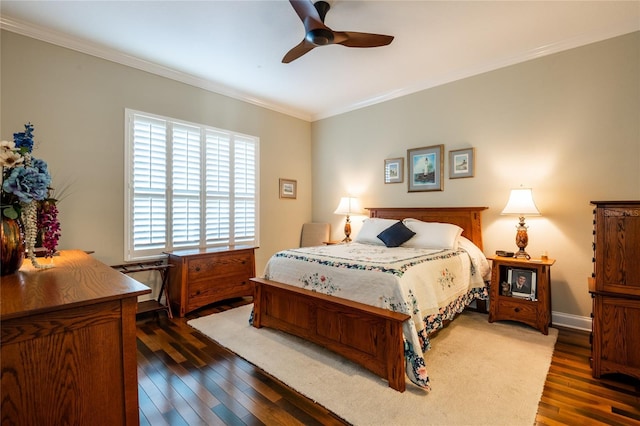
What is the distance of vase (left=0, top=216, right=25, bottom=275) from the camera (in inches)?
51.2

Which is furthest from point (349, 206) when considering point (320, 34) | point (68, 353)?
point (68, 353)

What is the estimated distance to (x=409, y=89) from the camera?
4.34 m

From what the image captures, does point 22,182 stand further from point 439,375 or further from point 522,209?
point 522,209

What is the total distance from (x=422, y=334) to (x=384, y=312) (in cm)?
37

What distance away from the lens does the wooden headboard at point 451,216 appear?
3.73 m

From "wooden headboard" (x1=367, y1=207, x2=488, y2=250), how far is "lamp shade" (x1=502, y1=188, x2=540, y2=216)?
455mm

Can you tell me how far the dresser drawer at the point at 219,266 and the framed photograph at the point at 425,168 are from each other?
2514 mm

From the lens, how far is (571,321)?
3186mm

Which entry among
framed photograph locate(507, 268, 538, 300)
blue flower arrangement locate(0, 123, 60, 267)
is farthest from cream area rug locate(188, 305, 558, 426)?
blue flower arrangement locate(0, 123, 60, 267)

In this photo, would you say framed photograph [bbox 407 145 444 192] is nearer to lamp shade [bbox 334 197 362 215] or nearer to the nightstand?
lamp shade [bbox 334 197 362 215]

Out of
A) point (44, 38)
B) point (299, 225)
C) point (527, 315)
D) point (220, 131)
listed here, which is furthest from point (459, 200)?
point (44, 38)

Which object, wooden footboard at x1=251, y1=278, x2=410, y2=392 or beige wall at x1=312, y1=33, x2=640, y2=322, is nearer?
wooden footboard at x1=251, y1=278, x2=410, y2=392

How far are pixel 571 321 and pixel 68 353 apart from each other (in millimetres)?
4134

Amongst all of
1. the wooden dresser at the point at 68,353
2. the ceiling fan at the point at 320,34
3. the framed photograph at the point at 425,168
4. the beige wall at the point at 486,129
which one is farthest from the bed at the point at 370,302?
the ceiling fan at the point at 320,34
